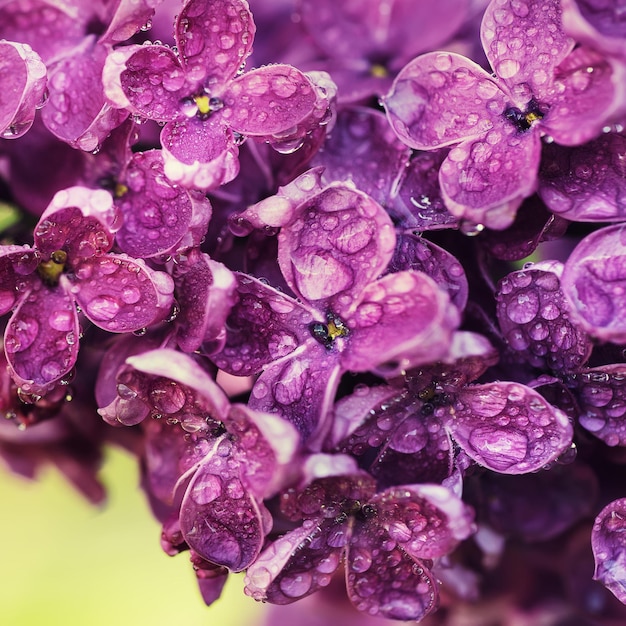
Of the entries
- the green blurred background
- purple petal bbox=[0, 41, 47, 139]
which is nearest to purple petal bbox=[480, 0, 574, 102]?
purple petal bbox=[0, 41, 47, 139]

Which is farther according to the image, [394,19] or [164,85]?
[394,19]

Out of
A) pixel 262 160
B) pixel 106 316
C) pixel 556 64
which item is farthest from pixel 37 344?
pixel 556 64

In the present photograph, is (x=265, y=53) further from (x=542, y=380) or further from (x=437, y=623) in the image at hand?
(x=437, y=623)

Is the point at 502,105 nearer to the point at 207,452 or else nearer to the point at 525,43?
the point at 525,43

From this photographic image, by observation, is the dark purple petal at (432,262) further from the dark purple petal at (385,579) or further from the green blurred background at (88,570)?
the green blurred background at (88,570)

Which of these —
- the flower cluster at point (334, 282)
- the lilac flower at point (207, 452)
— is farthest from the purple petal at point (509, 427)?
the lilac flower at point (207, 452)

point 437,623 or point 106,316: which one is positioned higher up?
point 106,316

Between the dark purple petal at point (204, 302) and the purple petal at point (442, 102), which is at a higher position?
the purple petal at point (442, 102)
